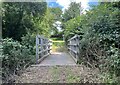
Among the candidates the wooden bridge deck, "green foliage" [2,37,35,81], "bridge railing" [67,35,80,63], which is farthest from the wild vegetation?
the wooden bridge deck

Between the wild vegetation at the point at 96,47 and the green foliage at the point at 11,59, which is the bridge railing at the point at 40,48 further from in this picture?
the green foliage at the point at 11,59

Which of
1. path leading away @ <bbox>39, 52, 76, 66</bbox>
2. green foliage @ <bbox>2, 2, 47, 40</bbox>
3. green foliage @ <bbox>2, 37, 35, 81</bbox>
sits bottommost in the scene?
path leading away @ <bbox>39, 52, 76, 66</bbox>

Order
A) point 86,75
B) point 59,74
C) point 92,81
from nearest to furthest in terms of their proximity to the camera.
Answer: point 92,81 < point 86,75 < point 59,74

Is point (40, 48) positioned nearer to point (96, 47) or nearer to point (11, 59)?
point (11, 59)

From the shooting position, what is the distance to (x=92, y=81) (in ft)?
9.03

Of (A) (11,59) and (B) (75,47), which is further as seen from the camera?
(B) (75,47)

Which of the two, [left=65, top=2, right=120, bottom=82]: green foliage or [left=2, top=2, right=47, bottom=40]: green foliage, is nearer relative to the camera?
[left=65, top=2, right=120, bottom=82]: green foliage

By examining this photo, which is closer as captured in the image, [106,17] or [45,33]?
[106,17]

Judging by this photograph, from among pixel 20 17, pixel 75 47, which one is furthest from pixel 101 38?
pixel 20 17

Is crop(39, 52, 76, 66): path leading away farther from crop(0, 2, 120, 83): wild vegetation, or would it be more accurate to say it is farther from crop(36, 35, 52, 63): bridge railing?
crop(0, 2, 120, 83): wild vegetation

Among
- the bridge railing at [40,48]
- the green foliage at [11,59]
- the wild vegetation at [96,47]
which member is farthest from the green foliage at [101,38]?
the green foliage at [11,59]

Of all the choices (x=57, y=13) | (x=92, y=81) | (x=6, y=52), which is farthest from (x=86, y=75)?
(x=57, y=13)

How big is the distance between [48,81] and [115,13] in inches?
80.4

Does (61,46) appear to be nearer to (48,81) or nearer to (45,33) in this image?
(45,33)
